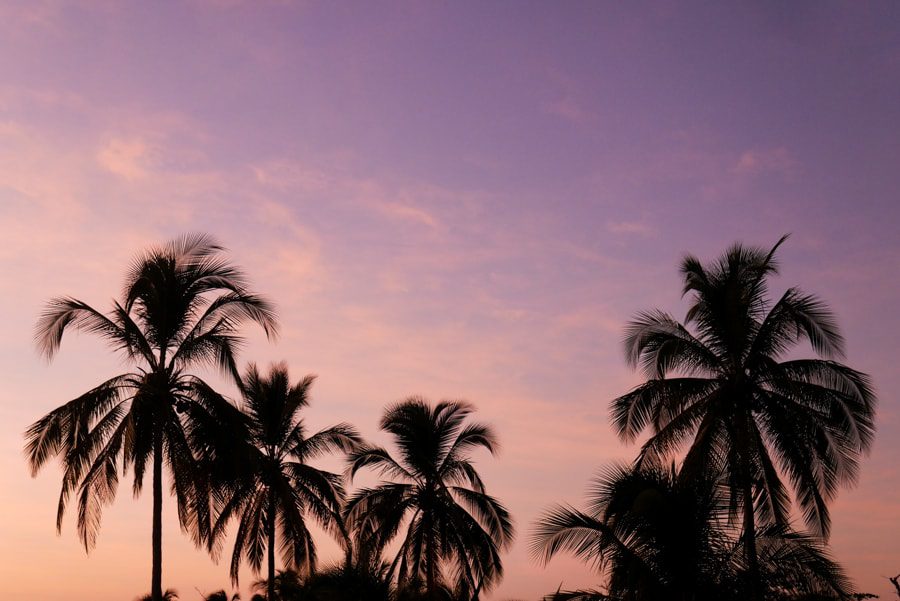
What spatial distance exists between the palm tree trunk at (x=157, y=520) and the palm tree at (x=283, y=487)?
10066mm

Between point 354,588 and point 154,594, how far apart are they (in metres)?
4.77

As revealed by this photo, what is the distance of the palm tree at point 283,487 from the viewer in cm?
3597

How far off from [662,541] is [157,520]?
1231 cm

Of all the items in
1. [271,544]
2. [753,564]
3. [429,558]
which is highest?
[271,544]

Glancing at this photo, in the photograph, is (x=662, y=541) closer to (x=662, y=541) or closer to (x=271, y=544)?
(x=662, y=541)

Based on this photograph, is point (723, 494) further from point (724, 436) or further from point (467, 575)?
point (467, 575)

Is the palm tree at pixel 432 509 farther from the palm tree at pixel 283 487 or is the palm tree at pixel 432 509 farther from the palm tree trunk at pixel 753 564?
the palm tree trunk at pixel 753 564

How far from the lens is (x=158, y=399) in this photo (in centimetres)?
2489

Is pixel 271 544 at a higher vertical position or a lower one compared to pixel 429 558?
higher

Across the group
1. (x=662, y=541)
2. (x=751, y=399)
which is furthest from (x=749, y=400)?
(x=662, y=541)

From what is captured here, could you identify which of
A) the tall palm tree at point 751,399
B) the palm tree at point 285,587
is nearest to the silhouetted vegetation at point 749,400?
the tall palm tree at point 751,399

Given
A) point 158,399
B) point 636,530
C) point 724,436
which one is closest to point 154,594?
point 158,399

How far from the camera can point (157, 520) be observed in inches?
966

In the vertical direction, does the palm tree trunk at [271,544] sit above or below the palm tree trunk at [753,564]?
above
